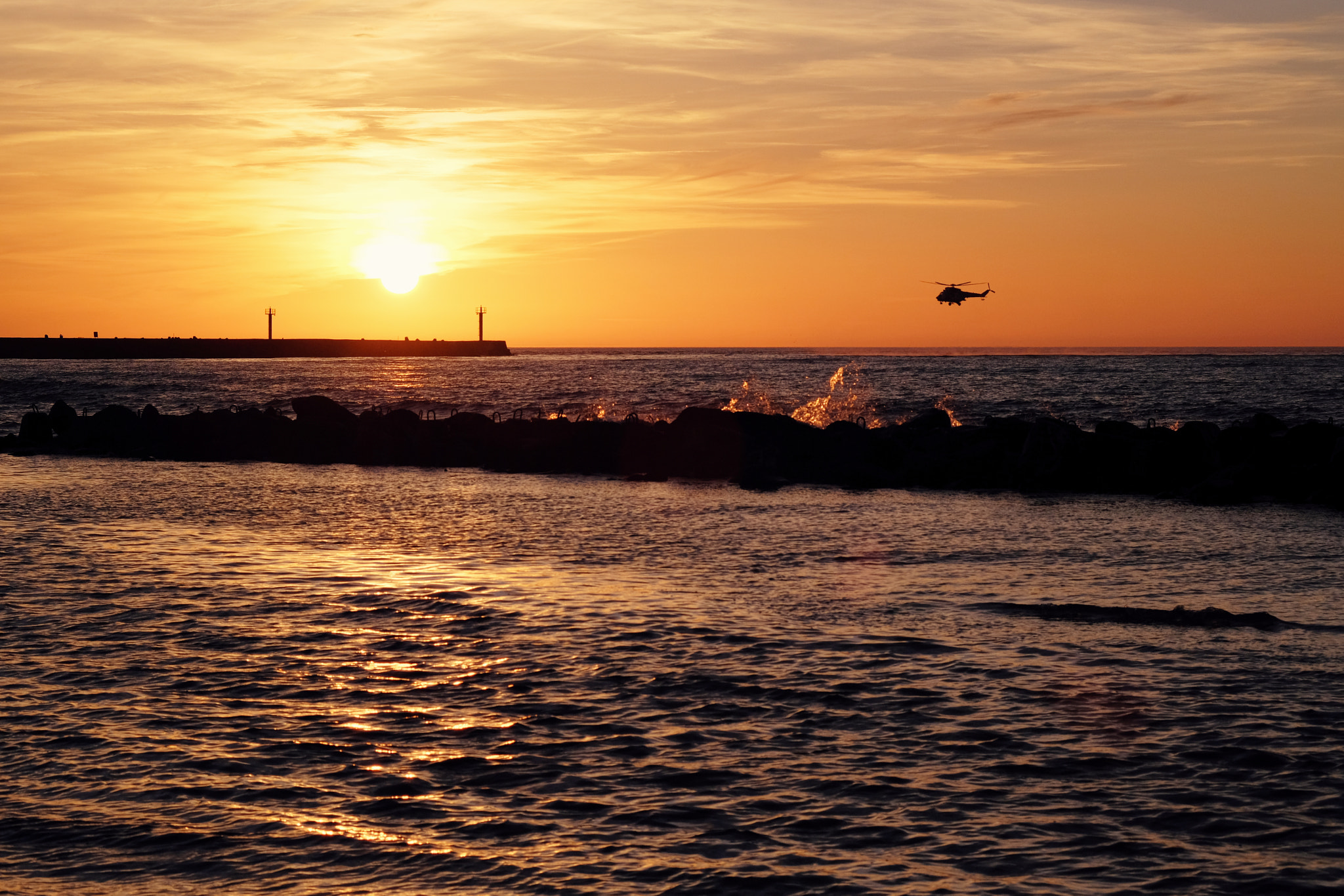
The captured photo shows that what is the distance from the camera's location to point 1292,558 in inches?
650

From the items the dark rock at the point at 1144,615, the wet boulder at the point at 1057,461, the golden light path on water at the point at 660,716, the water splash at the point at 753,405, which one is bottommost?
the golden light path on water at the point at 660,716

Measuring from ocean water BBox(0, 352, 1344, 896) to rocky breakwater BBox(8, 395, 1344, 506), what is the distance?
6.35m

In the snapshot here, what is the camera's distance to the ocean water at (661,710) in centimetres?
648

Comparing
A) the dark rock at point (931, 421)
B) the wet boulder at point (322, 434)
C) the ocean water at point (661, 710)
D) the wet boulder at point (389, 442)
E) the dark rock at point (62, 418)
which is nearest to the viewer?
the ocean water at point (661, 710)

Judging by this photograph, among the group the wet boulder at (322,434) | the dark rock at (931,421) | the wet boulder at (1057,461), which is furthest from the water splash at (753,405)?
the wet boulder at (1057,461)

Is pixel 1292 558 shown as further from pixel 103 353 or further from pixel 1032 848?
pixel 103 353

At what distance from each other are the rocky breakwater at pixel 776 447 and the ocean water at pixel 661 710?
6350mm

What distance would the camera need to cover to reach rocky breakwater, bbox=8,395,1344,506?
2631cm

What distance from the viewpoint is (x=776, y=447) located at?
30000 millimetres

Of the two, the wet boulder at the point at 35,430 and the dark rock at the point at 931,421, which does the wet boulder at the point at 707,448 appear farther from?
the wet boulder at the point at 35,430

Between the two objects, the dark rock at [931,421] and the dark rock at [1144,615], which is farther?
the dark rock at [931,421]

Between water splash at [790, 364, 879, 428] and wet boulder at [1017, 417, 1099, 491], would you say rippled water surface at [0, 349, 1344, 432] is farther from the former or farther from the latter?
wet boulder at [1017, 417, 1099, 491]

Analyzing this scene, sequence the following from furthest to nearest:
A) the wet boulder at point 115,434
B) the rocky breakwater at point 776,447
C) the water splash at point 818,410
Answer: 1. the water splash at point 818,410
2. the wet boulder at point 115,434
3. the rocky breakwater at point 776,447

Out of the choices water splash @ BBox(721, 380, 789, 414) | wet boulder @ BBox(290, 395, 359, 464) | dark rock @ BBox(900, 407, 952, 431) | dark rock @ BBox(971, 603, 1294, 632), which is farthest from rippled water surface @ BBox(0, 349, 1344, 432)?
dark rock @ BBox(971, 603, 1294, 632)
